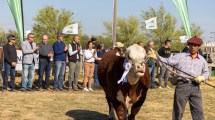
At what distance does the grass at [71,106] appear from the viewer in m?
8.02

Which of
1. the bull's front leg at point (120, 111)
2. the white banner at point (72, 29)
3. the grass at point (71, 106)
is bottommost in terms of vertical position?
the grass at point (71, 106)

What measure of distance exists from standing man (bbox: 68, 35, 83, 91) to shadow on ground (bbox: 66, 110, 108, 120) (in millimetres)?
3837

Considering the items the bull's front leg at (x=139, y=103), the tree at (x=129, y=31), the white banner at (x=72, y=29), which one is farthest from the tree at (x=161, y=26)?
the bull's front leg at (x=139, y=103)

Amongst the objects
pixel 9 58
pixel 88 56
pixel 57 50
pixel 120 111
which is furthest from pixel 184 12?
pixel 120 111

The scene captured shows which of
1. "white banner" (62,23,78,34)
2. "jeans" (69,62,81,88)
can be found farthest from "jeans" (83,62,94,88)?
"white banner" (62,23,78,34)

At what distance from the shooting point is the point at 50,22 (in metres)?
40.7

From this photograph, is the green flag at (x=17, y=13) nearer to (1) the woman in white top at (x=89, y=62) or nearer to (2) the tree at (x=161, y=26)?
(1) the woman in white top at (x=89, y=62)

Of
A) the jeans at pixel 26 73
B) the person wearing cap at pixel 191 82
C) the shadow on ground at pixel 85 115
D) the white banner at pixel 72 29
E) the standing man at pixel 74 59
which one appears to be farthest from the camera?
the white banner at pixel 72 29

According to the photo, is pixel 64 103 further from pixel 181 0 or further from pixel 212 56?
pixel 212 56

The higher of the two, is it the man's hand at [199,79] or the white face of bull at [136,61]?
the white face of bull at [136,61]

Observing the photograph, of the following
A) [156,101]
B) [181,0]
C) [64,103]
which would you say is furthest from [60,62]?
[181,0]

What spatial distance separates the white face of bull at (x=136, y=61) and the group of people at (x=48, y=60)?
6.33m

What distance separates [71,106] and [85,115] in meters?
1.16

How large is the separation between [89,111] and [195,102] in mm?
3521
